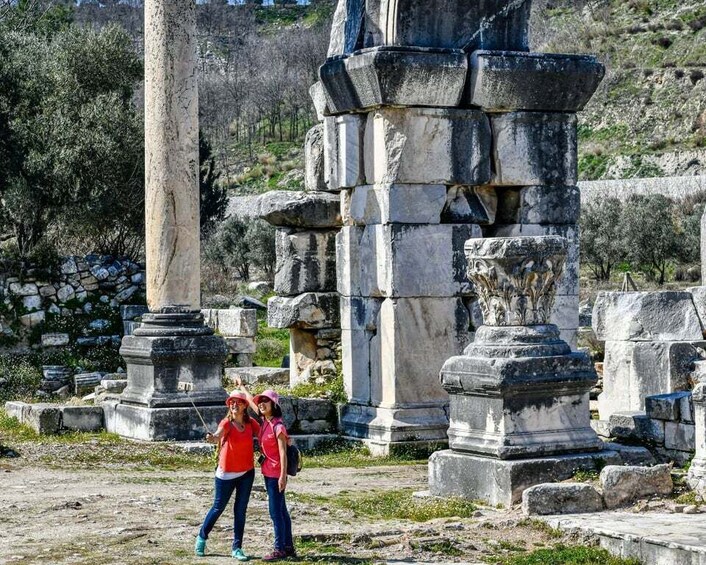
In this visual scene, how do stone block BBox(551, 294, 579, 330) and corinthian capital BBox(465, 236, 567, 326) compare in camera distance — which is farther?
stone block BBox(551, 294, 579, 330)

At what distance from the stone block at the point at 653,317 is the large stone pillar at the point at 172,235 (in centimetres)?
425

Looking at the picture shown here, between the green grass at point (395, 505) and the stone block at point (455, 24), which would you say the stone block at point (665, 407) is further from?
the stone block at point (455, 24)

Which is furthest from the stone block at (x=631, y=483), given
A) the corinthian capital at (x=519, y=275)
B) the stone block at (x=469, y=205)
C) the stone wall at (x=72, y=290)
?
the stone wall at (x=72, y=290)

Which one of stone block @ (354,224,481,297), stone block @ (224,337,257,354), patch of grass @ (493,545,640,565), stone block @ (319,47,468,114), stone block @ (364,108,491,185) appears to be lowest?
patch of grass @ (493,545,640,565)

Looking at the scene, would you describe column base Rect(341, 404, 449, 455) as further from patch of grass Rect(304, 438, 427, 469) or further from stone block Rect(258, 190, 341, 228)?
stone block Rect(258, 190, 341, 228)

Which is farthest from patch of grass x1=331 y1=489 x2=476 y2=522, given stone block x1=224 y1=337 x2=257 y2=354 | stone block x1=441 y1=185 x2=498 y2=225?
stone block x1=224 y1=337 x2=257 y2=354

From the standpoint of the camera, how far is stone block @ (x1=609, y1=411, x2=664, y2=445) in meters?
12.2

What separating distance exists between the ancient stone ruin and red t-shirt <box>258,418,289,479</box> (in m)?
4.87

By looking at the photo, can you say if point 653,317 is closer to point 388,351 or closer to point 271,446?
point 388,351

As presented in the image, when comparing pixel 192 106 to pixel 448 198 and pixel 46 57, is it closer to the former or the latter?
pixel 448 198

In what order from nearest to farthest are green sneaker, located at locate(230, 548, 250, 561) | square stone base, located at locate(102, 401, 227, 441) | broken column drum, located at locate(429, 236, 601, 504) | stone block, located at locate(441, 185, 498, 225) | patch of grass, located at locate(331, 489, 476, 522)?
green sneaker, located at locate(230, 548, 250, 561)
patch of grass, located at locate(331, 489, 476, 522)
broken column drum, located at locate(429, 236, 601, 504)
square stone base, located at locate(102, 401, 227, 441)
stone block, located at locate(441, 185, 498, 225)

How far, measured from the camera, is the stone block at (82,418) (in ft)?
48.4

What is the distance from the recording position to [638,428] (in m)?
12.4

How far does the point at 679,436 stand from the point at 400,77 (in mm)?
4295
